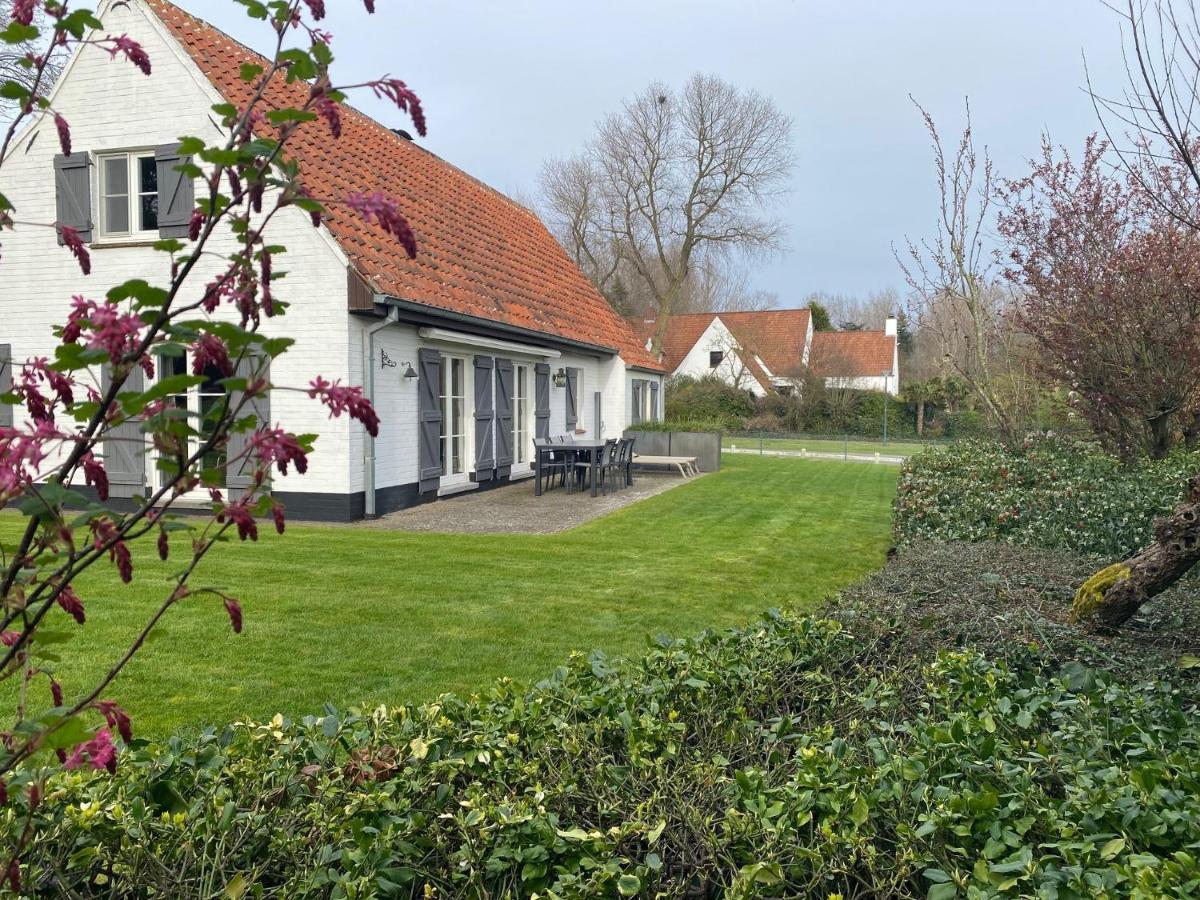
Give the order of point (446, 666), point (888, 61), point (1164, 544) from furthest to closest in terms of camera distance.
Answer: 1. point (888, 61)
2. point (446, 666)
3. point (1164, 544)

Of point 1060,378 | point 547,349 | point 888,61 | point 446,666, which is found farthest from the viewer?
point 547,349

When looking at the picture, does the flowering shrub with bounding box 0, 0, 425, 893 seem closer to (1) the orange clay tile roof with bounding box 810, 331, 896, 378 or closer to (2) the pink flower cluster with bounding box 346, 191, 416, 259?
(2) the pink flower cluster with bounding box 346, 191, 416, 259

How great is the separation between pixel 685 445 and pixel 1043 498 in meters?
12.3

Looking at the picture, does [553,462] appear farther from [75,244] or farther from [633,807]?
[75,244]

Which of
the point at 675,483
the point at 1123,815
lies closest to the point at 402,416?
the point at 675,483

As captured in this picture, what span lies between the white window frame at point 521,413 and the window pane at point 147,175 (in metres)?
6.34

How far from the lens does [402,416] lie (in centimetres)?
1169

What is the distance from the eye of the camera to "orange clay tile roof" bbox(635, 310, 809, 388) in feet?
148

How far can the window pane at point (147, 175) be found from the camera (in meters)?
11.3

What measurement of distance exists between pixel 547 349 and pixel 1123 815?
48.0 ft

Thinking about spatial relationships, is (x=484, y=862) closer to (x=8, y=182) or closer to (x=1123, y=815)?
(x=1123, y=815)

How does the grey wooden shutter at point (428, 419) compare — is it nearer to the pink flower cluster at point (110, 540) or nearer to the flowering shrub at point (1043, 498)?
the flowering shrub at point (1043, 498)

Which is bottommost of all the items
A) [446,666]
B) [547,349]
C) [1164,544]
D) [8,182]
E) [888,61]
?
[446,666]

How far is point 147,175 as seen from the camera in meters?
11.4
